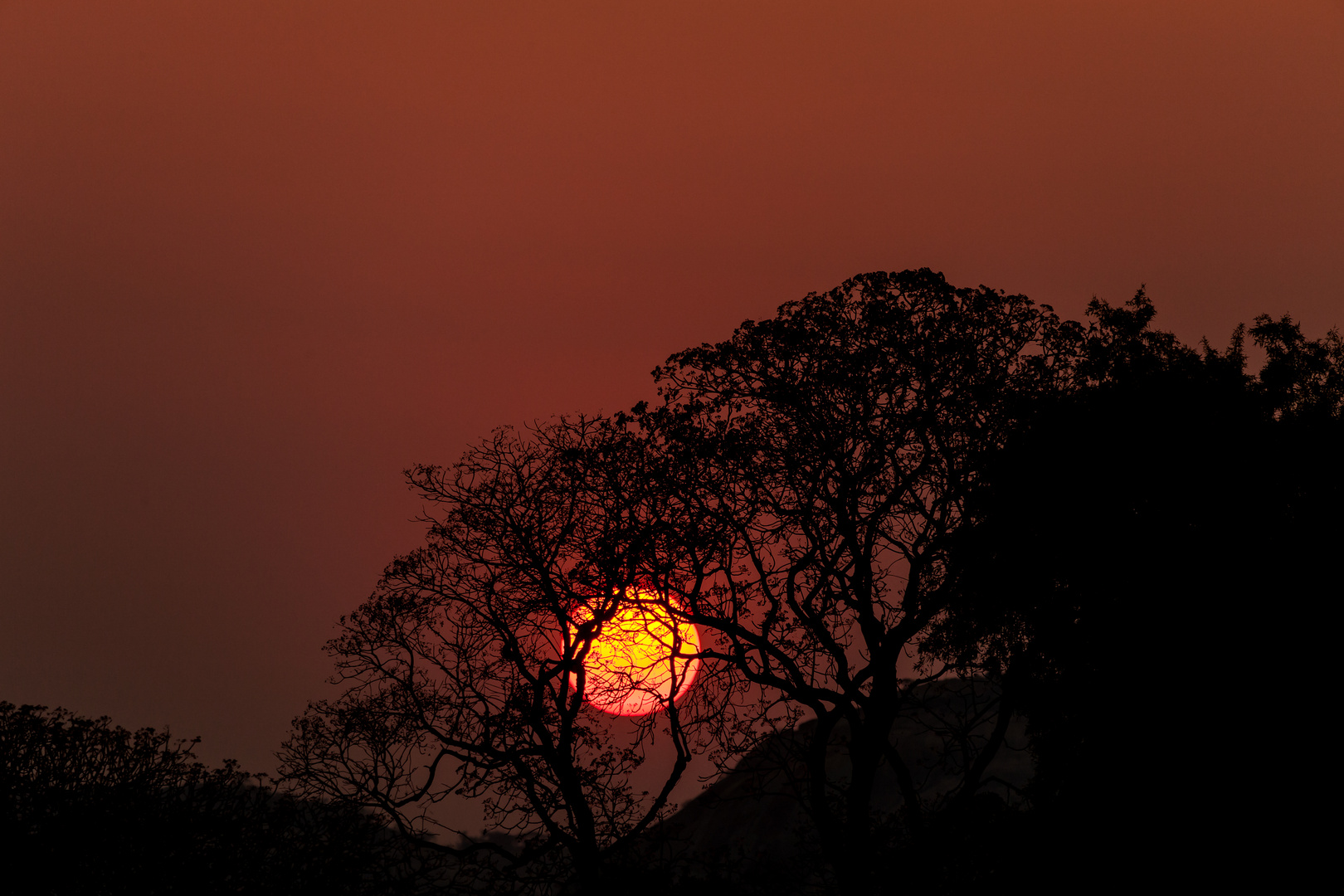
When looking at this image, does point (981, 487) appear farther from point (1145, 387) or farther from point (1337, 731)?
point (1337, 731)

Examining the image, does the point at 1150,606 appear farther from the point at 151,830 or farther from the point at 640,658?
the point at 151,830

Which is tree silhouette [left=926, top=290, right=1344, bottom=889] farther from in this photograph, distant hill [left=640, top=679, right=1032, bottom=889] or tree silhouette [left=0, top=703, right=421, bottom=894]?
tree silhouette [left=0, top=703, right=421, bottom=894]

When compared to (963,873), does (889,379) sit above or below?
above

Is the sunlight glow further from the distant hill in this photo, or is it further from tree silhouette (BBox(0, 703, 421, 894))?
tree silhouette (BBox(0, 703, 421, 894))

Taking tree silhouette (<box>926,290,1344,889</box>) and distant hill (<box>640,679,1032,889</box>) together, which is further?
distant hill (<box>640,679,1032,889</box>)

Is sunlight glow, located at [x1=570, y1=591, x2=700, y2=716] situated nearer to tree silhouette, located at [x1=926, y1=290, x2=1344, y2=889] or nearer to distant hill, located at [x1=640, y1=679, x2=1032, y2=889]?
distant hill, located at [x1=640, y1=679, x2=1032, y2=889]

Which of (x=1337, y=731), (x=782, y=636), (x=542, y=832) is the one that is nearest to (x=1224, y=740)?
(x=1337, y=731)

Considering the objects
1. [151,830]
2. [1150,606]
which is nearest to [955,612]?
[1150,606]

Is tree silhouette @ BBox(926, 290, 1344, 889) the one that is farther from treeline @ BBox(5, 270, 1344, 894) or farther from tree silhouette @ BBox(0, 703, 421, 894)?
tree silhouette @ BBox(0, 703, 421, 894)

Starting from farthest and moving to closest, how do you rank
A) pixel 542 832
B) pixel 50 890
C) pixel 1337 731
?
pixel 542 832
pixel 50 890
pixel 1337 731

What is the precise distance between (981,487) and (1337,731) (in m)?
6.14

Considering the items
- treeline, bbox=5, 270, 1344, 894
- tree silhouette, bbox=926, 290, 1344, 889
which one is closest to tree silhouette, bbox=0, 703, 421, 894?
treeline, bbox=5, 270, 1344, 894

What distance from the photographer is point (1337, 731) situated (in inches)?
587

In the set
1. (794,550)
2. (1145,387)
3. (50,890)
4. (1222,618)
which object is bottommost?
(1222,618)
